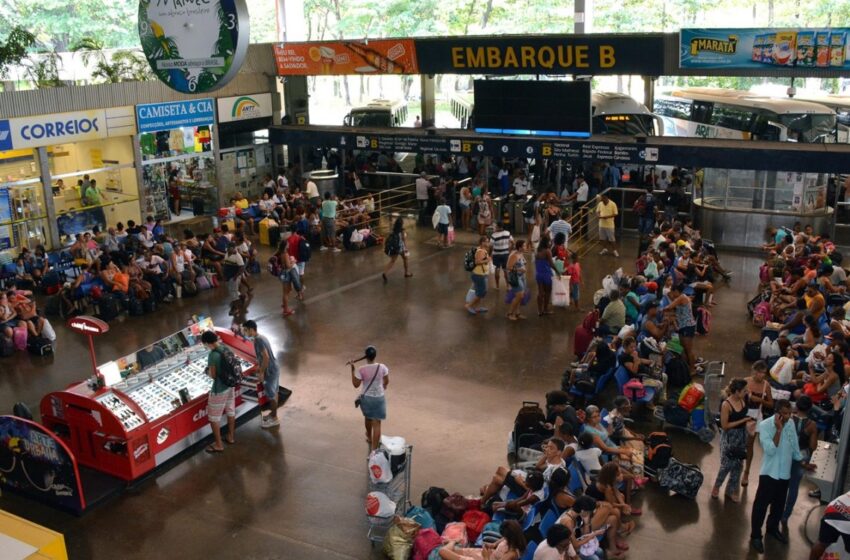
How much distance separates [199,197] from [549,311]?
39.5 ft

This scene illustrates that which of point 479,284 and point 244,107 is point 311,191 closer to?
point 244,107

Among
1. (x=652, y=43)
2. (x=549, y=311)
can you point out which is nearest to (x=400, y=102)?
(x=652, y=43)

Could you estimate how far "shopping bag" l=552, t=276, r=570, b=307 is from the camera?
49.1 feet

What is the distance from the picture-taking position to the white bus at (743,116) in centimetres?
2245

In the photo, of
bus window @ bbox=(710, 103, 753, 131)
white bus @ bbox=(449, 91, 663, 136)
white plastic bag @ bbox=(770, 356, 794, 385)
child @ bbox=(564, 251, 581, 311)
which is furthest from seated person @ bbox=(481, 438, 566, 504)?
bus window @ bbox=(710, 103, 753, 131)

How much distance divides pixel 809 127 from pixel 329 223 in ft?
42.7

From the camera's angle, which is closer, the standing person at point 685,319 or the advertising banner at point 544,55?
the standing person at point 685,319

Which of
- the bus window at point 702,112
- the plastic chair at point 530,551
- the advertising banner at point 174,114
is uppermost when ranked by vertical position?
the advertising banner at point 174,114

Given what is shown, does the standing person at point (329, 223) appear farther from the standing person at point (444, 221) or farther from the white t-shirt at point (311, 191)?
the white t-shirt at point (311, 191)

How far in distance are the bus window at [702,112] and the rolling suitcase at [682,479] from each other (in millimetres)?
19077

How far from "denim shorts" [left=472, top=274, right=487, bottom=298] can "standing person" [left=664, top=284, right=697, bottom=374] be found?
11.8 ft

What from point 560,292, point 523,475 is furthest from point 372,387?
point 560,292

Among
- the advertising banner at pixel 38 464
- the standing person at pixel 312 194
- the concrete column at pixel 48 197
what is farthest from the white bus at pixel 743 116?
the advertising banner at pixel 38 464

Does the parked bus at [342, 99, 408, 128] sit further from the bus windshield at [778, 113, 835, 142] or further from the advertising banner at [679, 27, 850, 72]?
the bus windshield at [778, 113, 835, 142]
